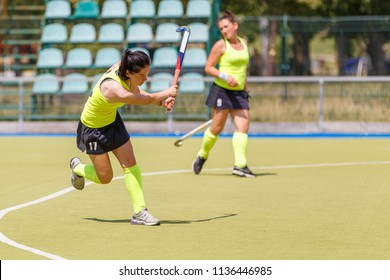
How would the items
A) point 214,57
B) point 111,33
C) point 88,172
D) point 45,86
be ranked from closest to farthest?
1. point 88,172
2. point 214,57
3. point 45,86
4. point 111,33

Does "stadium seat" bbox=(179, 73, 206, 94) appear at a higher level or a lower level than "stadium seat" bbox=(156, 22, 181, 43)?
lower

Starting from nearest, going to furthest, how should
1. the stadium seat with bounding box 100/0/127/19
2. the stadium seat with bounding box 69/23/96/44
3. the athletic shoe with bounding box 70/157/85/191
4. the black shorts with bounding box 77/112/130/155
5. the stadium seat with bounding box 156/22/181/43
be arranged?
the black shorts with bounding box 77/112/130/155 → the athletic shoe with bounding box 70/157/85/191 → the stadium seat with bounding box 156/22/181/43 → the stadium seat with bounding box 69/23/96/44 → the stadium seat with bounding box 100/0/127/19

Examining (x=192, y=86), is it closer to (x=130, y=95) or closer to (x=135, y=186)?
(x=135, y=186)

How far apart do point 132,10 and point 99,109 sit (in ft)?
65.0

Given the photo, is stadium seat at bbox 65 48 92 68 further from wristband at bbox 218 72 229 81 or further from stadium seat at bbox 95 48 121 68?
wristband at bbox 218 72 229 81

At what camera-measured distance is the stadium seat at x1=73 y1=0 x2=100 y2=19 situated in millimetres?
30250

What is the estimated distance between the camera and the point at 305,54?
35.3m

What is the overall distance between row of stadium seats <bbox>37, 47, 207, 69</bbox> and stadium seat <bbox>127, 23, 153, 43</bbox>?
1.53 feet

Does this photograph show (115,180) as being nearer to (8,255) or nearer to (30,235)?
(30,235)

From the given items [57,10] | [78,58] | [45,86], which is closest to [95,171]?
[45,86]

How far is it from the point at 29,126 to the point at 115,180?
435 inches

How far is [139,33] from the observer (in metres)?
29.1

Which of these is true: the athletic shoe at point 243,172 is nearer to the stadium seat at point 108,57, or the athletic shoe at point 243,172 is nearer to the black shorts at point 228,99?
the black shorts at point 228,99

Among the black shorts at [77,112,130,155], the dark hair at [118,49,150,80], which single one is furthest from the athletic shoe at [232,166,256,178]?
the dark hair at [118,49,150,80]
